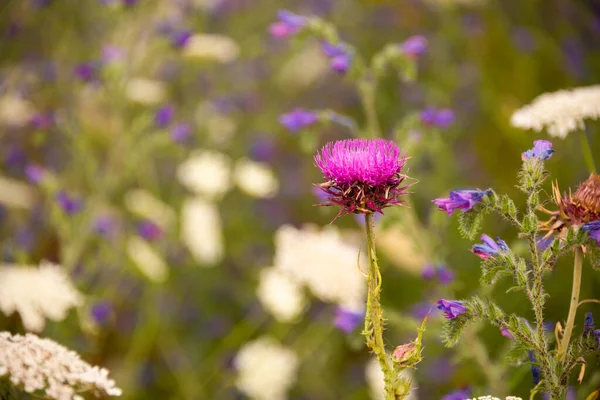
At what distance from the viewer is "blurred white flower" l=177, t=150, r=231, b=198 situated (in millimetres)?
2459

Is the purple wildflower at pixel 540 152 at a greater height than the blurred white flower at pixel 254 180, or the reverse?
the blurred white flower at pixel 254 180

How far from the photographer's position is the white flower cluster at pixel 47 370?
34.5 inches

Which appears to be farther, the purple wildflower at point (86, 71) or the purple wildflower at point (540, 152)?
the purple wildflower at point (86, 71)

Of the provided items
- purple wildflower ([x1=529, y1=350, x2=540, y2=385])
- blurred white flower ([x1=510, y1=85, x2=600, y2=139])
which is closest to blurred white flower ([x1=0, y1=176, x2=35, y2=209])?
blurred white flower ([x1=510, y1=85, x2=600, y2=139])

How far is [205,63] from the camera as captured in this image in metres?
2.58

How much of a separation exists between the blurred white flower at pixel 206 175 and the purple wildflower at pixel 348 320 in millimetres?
1065

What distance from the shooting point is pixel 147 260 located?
226 cm

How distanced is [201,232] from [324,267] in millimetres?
778

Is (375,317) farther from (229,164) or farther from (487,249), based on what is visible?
(229,164)

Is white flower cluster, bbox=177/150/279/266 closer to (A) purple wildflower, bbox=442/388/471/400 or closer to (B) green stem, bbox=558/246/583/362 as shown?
(A) purple wildflower, bbox=442/388/471/400

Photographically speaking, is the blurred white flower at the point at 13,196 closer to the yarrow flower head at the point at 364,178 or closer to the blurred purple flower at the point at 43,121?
the blurred purple flower at the point at 43,121

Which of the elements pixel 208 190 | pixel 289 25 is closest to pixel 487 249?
pixel 289 25

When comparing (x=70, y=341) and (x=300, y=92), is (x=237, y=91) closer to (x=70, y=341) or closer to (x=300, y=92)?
(x=300, y=92)

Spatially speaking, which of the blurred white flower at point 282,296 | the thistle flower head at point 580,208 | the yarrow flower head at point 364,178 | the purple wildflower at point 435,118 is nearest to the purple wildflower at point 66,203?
the blurred white flower at point 282,296
